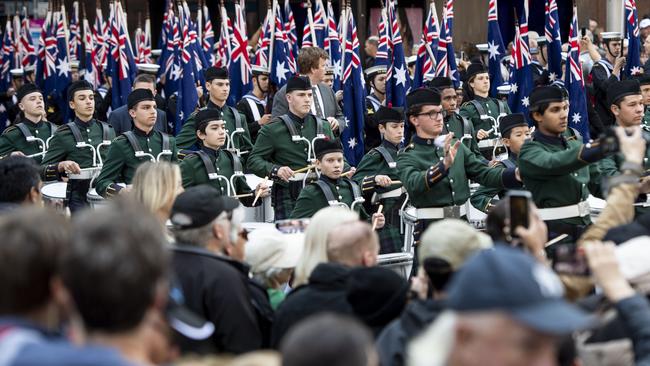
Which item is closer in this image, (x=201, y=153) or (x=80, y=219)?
(x=80, y=219)

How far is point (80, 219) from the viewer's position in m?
3.25

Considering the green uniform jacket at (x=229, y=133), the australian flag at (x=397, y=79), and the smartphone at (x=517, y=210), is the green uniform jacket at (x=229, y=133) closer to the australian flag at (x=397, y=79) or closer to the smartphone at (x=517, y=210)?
the australian flag at (x=397, y=79)

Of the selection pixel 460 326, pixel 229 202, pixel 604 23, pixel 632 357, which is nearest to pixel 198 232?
pixel 229 202

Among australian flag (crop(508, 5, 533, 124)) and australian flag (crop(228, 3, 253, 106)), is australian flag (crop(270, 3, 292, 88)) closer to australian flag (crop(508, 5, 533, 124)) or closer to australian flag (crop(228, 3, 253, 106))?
australian flag (crop(228, 3, 253, 106))

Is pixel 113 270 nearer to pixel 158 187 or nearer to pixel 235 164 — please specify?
pixel 158 187

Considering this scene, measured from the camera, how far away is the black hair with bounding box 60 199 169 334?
3.04 m

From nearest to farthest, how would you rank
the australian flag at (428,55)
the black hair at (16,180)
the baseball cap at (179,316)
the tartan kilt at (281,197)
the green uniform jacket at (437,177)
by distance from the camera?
the baseball cap at (179,316), the black hair at (16,180), the green uniform jacket at (437,177), the tartan kilt at (281,197), the australian flag at (428,55)

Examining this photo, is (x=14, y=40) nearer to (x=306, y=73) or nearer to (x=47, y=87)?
(x=47, y=87)

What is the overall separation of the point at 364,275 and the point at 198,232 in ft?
3.42

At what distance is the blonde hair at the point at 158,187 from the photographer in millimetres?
6469

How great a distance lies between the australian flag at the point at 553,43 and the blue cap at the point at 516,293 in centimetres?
1189

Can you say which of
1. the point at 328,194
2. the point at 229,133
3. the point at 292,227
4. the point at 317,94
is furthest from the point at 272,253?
the point at 317,94

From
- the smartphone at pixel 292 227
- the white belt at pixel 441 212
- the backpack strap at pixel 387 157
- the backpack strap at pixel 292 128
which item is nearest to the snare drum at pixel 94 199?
the backpack strap at pixel 292 128

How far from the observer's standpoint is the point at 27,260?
327cm
